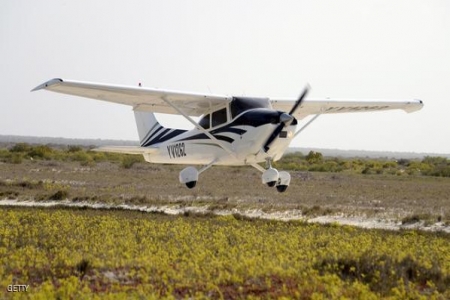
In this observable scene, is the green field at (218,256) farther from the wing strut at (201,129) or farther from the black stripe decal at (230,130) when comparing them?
the black stripe decal at (230,130)

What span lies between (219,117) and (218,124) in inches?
9.8

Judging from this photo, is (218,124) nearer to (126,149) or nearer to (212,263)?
(126,149)

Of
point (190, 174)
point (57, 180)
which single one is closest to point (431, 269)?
point (190, 174)

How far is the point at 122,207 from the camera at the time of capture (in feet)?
78.1

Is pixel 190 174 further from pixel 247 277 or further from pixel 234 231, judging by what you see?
pixel 247 277

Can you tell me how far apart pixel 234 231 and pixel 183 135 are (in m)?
8.45

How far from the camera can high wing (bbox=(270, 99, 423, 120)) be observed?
24.4 m

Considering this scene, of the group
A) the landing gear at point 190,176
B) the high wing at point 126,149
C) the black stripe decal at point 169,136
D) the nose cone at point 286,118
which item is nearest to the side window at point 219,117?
the landing gear at point 190,176

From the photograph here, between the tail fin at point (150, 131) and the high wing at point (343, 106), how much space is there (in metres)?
4.62

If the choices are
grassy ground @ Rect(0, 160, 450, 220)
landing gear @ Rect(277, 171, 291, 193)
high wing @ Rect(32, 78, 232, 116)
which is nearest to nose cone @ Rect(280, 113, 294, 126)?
high wing @ Rect(32, 78, 232, 116)

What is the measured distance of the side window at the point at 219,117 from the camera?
21.0 m

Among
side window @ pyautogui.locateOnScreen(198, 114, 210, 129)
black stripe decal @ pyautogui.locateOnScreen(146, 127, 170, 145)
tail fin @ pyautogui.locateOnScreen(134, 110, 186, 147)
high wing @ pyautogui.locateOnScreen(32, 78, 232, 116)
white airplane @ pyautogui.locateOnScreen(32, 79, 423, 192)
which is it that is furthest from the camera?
black stripe decal @ pyautogui.locateOnScreen(146, 127, 170, 145)

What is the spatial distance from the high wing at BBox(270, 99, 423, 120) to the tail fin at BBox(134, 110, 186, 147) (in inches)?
182

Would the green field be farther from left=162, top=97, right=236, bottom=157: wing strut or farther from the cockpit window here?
the cockpit window
